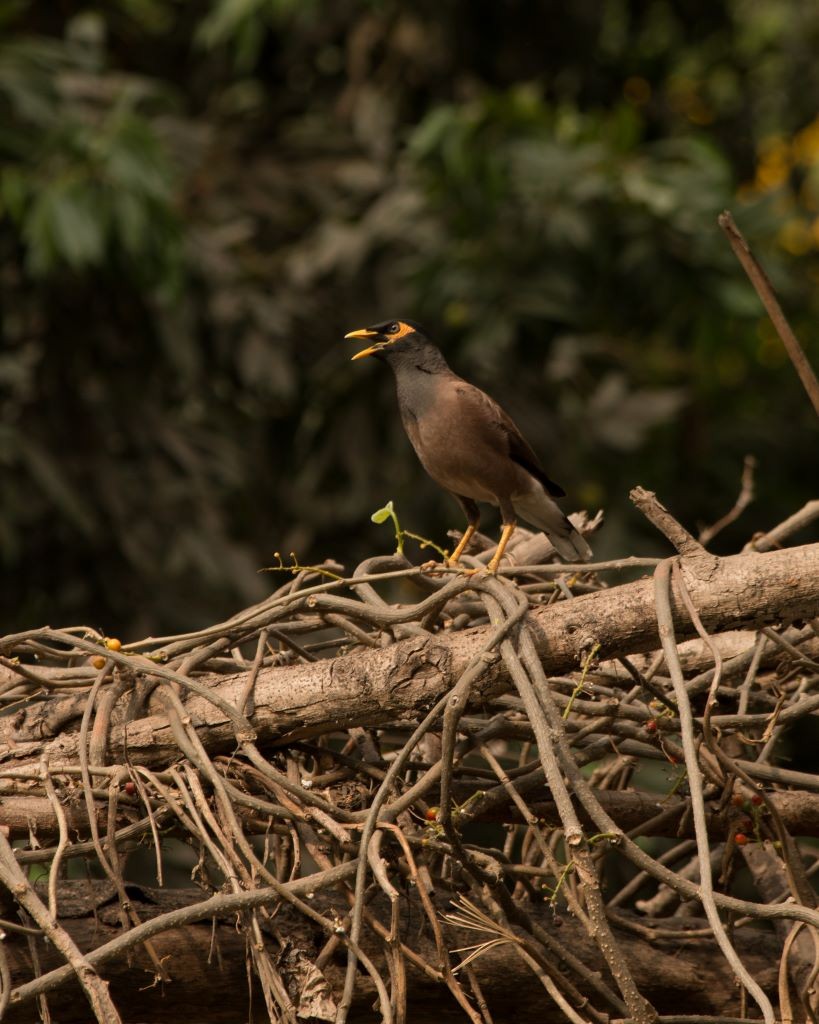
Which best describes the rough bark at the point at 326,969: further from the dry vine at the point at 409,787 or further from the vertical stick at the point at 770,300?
the vertical stick at the point at 770,300

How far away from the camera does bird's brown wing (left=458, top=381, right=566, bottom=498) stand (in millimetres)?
4473

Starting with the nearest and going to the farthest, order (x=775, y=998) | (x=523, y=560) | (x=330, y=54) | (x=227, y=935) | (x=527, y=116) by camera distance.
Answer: (x=227, y=935) < (x=775, y=998) < (x=523, y=560) < (x=527, y=116) < (x=330, y=54)

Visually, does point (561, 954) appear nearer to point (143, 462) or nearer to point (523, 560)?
point (523, 560)

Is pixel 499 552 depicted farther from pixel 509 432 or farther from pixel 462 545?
pixel 509 432

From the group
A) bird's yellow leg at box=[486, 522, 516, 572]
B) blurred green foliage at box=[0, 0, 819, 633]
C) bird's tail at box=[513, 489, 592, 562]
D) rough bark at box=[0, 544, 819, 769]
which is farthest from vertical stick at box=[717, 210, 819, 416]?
blurred green foliage at box=[0, 0, 819, 633]

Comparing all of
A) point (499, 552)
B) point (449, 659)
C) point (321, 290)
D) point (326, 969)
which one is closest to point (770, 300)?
point (449, 659)

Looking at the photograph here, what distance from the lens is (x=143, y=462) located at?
807cm

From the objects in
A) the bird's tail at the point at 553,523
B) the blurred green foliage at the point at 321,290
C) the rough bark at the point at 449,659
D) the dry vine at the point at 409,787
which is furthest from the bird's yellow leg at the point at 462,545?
the blurred green foliage at the point at 321,290

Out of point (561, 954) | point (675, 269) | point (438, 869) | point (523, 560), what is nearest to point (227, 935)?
point (438, 869)

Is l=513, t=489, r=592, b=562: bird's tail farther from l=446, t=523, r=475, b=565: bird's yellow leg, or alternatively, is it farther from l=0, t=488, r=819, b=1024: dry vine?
l=0, t=488, r=819, b=1024: dry vine

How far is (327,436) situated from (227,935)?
577 cm

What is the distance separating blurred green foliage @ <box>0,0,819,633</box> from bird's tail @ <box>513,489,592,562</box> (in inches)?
118

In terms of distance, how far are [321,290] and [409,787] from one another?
6605 mm

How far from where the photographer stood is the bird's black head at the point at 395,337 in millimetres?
4738
